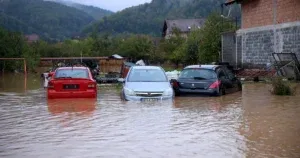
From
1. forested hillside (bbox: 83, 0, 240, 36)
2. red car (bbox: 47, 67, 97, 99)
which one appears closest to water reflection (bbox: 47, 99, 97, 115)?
red car (bbox: 47, 67, 97, 99)

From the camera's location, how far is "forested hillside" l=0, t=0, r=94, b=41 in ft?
406

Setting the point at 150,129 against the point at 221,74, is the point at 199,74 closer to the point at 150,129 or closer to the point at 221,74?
the point at 221,74

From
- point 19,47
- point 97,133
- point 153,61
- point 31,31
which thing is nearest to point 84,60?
point 19,47

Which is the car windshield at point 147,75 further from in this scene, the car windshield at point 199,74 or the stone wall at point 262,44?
the stone wall at point 262,44

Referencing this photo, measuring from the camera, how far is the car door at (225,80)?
19.1 metres

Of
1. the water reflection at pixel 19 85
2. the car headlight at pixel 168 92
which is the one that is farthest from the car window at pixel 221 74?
the water reflection at pixel 19 85

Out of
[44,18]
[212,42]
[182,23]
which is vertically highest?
[44,18]

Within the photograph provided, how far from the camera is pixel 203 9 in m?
128

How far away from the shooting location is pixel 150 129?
420 inches

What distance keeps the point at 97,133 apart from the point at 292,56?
21.0 meters

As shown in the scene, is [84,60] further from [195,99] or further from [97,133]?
[97,133]

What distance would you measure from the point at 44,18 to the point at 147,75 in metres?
119

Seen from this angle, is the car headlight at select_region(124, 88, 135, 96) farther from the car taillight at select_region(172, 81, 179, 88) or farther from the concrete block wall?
the concrete block wall

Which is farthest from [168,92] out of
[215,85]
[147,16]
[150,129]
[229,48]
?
[147,16]
